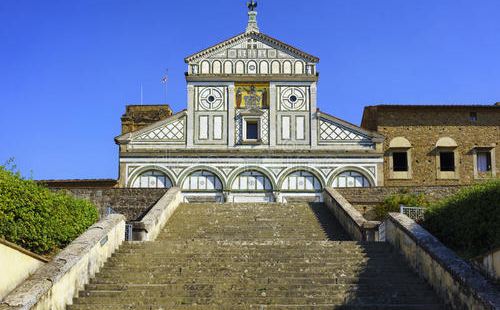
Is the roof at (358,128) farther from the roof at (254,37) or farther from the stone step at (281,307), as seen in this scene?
the stone step at (281,307)

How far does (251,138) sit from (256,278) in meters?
22.4

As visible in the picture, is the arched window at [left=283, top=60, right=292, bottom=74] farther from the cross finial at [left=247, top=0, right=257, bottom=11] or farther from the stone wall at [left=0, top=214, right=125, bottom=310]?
the stone wall at [left=0, top=214, right=125, bottom=310]

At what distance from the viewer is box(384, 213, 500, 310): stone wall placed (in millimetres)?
10383

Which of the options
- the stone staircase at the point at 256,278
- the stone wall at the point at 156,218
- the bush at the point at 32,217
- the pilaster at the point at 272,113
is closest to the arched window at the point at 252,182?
the pilaster at the point at 272,113

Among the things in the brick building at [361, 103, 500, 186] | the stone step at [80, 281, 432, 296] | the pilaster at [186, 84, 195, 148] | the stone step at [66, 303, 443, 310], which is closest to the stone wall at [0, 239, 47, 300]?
the stone step at [66, 303, 443, 310]

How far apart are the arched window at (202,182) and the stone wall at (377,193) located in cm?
815

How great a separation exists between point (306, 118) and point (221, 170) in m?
5.06

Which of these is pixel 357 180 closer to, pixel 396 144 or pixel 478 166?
pixel 396 144

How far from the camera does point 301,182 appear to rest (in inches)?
1330

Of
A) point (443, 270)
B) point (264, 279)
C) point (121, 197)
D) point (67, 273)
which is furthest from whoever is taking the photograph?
point (121, 197)

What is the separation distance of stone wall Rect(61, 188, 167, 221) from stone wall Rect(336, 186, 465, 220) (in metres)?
7.44

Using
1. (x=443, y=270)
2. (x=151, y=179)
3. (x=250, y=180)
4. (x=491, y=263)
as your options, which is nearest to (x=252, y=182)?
(x=250, y=180)

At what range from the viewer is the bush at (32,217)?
14.2 m

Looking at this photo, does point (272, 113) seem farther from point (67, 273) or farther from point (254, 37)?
point (67, 273)
